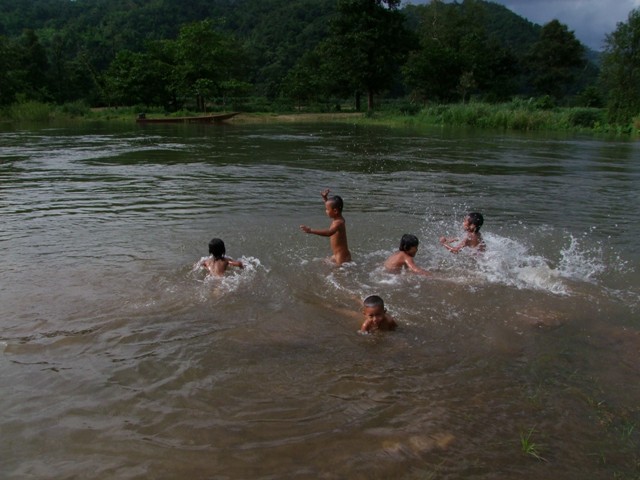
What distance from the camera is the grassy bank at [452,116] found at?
3556 cm

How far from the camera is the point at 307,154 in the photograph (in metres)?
21.7

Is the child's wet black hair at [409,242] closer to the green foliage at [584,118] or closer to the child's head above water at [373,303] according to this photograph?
the child's head above water at [373,303]

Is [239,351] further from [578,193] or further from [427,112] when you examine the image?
[427,112]

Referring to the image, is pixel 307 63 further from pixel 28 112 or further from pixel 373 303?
pixel 373 303

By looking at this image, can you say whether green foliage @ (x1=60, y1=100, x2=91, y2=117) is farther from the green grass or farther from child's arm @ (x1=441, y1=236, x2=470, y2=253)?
the green grass

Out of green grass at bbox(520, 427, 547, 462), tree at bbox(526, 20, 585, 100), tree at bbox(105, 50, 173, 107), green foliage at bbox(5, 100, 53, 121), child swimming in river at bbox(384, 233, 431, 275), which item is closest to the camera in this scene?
green grass at bbox(520, 427, 547, 462)

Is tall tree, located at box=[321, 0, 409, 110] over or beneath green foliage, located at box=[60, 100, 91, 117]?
over

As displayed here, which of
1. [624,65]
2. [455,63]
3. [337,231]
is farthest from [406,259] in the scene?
[455,63]

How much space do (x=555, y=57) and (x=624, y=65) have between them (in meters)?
35.1

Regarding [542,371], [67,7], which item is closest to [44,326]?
[542,371]

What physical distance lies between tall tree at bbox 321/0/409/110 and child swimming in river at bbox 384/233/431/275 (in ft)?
166

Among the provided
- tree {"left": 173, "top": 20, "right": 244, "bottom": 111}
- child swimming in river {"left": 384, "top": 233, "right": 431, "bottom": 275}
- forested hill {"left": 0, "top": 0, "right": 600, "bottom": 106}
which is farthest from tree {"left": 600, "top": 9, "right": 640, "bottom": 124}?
tree {"left": 173, "top": 20, "right": 244, "bottom": 111}

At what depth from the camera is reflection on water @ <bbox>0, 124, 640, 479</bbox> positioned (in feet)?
12.1

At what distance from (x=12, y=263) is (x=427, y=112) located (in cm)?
3923
